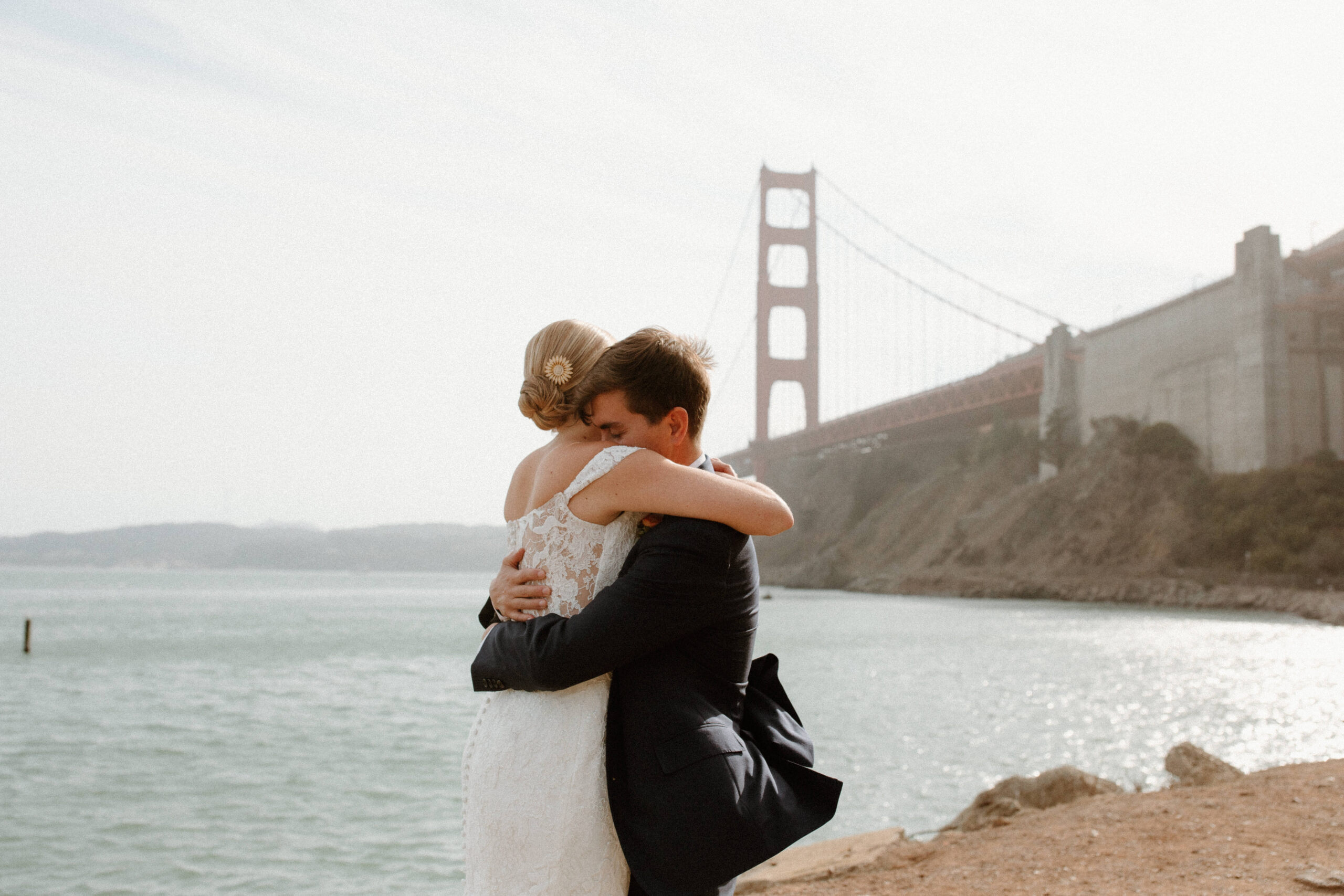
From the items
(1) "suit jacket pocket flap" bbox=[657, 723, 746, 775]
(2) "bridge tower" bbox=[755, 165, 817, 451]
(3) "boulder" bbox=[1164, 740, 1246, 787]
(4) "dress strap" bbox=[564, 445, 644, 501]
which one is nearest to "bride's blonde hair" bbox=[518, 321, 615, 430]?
(4) "dress strap" bbox=[564, 445, 644, 501]

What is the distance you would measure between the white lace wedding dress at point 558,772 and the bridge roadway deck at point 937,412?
45944mm

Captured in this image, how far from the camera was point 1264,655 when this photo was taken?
1714cm

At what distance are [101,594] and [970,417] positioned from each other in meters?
54.1

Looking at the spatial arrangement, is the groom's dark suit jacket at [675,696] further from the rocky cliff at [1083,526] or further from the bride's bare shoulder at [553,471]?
the rocky cliff at [1083,526]

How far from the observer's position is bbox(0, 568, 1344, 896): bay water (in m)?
7.17

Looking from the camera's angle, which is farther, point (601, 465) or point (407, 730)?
point (407, 730)

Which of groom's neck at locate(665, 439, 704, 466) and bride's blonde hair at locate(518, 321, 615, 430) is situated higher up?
bride's blonde hair at locate(518, 321, 615, 430)

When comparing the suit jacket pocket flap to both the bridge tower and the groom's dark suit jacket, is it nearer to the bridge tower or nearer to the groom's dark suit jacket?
the groom's dark suit jacket

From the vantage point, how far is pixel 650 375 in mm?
1554

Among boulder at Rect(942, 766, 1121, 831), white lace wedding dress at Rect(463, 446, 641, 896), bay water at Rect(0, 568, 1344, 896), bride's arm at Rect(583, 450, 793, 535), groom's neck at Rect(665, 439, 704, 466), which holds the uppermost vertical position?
groom's neck at Rect(665, 439, 704, 466)

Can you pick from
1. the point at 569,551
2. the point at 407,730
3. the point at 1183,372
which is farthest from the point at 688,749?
the point at 1183,372

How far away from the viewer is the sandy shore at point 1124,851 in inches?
140

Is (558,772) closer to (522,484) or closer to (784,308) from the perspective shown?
(522,484)

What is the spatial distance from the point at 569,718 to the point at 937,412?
4744cm
